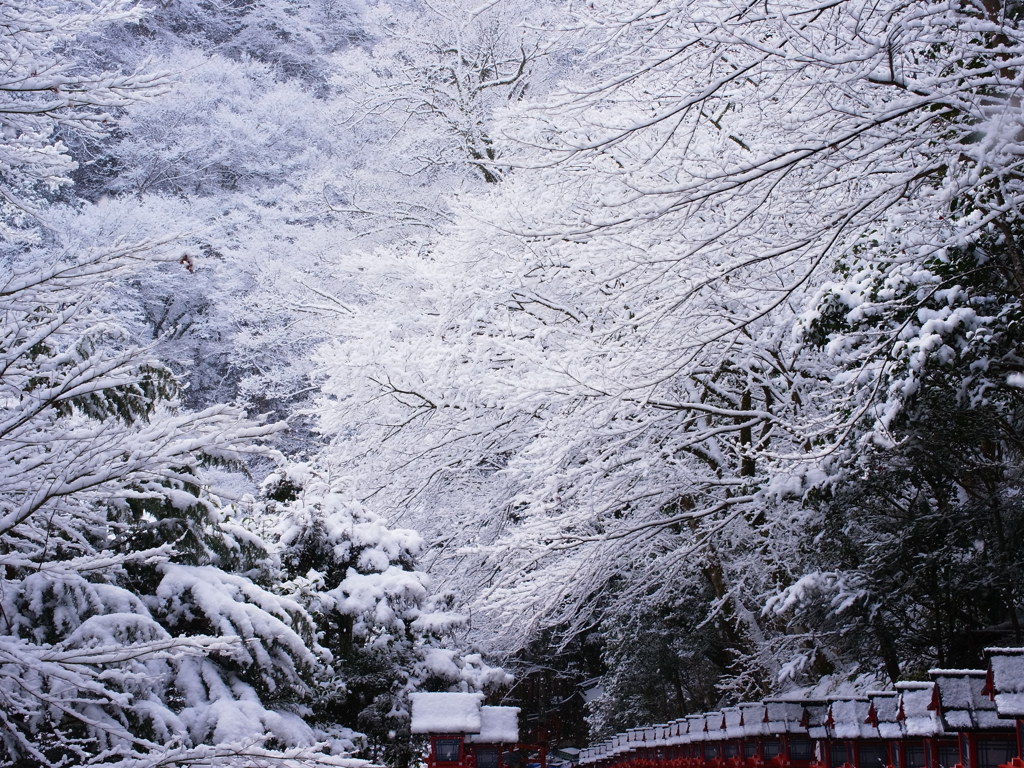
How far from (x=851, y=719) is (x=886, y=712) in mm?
259

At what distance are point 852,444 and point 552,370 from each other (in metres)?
2.31

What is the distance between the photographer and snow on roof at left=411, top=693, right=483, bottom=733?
7.02 meters

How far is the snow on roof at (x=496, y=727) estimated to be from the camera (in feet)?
24.3

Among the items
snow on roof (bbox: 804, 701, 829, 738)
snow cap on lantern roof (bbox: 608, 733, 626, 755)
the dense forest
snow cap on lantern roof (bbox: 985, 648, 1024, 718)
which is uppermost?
the dense forest

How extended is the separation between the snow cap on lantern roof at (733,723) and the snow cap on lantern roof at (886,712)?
1.83 m

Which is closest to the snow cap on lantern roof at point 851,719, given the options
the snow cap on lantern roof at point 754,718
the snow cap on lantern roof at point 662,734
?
the snow cap on lantern roof at point 754,718

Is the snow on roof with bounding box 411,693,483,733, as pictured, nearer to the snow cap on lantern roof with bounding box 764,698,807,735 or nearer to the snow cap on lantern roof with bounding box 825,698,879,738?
the snow cap on lantern roof with bounding box 764,698,807,735

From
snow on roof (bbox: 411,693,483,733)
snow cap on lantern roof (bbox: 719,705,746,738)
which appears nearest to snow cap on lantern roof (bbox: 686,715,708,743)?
snow cap on lantern roof (bbox: 719,705,746,738)

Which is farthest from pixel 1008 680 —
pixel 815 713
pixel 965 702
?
pixel 815 713

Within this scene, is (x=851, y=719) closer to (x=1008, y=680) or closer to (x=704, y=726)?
(x=1008, y=680)

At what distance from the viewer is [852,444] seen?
566 cm

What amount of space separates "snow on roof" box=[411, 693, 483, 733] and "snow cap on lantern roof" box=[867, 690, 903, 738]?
13.5 feet

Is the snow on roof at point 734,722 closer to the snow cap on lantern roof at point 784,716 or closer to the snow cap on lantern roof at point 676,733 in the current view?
the snow cap on lantern roof at point 784,716

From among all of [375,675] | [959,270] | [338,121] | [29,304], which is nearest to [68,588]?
[29,304]
